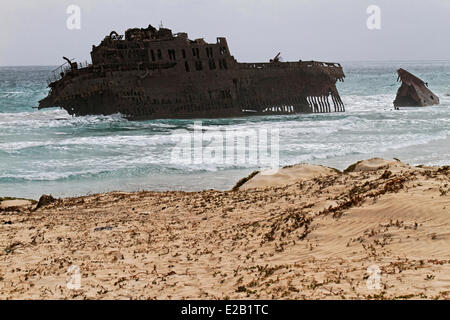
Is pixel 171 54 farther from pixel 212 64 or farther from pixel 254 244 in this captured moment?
pixel 254 244

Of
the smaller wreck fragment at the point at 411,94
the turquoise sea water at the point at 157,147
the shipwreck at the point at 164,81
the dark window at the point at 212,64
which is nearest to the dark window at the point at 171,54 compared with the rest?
the shipwreck at the point at 164,81

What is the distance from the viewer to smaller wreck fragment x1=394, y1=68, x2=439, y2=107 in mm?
55031

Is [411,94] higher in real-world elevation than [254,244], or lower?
higher

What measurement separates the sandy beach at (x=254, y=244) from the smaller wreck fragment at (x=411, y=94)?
42685 mm

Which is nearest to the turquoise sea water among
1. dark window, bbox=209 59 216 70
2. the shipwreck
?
the shipwreck

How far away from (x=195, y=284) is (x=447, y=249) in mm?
3942

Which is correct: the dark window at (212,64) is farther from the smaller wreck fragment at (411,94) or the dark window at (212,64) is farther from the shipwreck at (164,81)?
the smaller wreck fragment at (411,94)

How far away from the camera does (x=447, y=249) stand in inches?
332

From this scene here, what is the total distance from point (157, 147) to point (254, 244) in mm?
20670

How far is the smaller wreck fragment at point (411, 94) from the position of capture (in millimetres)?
55031

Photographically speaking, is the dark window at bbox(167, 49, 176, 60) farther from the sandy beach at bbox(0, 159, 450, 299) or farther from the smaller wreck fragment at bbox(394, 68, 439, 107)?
the sandy beach at bbox(0, 159, 450, 299)

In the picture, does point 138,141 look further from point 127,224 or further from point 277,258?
point 277,258

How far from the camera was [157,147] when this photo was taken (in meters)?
30.6

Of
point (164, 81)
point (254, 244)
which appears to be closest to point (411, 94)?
point (164, 81)
